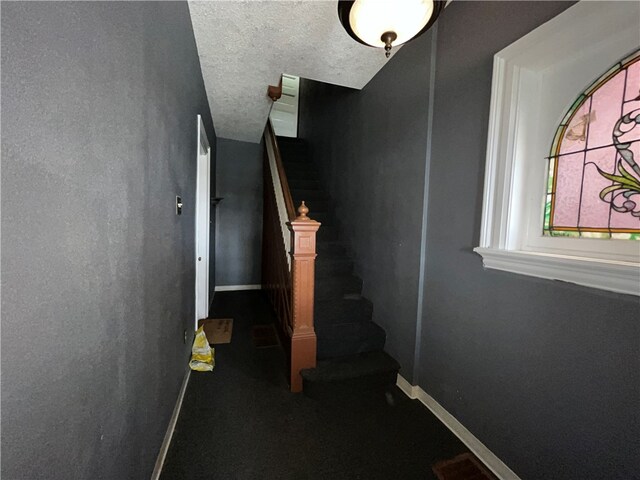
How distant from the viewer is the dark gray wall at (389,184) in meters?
1.91

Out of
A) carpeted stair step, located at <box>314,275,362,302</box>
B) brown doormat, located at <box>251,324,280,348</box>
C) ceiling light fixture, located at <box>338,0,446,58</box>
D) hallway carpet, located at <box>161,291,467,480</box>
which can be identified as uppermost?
ceiling light fixture, located at <box>338,0,446,58</box>

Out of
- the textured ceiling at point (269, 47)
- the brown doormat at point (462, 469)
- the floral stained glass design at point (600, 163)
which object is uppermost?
the textured ceiling at point (269, 47)

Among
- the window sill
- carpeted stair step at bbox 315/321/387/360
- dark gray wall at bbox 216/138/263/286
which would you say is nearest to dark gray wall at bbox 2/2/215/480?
carpeted stair step at bbox 315/321/387/360

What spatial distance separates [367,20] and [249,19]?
946 millimetres

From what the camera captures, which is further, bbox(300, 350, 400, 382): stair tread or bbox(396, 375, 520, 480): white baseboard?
bbox(300, 350, 400, 382): stair tread

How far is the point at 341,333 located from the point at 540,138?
179 centimetres

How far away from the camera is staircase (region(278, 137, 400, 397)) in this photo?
6.26 feet

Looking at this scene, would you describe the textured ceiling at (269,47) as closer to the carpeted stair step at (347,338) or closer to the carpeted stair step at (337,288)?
the carpeted stair step at (337,288)

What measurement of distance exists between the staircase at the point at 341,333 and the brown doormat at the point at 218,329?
116 centimetres

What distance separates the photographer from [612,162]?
3.38 ft

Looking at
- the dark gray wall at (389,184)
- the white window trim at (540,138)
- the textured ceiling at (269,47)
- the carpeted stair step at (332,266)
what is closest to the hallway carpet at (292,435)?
the dark gray wall at (389,184)

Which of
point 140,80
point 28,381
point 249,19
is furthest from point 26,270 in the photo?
point 249,19

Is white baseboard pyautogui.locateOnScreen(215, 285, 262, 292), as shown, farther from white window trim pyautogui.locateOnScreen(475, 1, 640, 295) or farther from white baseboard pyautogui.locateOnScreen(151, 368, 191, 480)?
white window trim pyautogui.locateOnScreen(475, 1, 640, 295)

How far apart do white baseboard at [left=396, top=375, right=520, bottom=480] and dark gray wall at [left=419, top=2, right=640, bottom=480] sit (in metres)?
0.04
